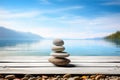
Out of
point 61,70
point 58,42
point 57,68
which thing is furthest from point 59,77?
point 58,42

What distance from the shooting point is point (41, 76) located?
6113mm

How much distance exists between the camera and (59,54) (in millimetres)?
6754

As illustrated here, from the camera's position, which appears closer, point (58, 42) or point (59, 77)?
point (59, 77)

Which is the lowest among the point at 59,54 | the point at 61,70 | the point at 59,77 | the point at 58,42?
the point at 59,77

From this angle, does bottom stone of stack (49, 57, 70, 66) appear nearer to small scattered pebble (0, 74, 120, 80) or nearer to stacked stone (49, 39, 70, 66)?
stacked stone (49, 39, 70, 66)

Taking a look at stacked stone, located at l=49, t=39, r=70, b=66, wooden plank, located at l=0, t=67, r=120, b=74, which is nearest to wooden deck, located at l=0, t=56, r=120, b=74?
wooden plank, located at l=0, t=67, r=120, b=74

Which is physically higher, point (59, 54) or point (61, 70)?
point (59, 54)

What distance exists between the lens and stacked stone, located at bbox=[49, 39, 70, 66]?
672cm

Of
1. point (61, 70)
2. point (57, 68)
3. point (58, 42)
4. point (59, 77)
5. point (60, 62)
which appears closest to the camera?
point (59, 77)

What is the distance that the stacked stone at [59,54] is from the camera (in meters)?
6.72

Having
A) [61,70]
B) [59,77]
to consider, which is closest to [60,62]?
[61,70]

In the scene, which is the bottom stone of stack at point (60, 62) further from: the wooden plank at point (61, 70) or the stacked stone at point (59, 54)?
the wooden plank at point (61, 70)

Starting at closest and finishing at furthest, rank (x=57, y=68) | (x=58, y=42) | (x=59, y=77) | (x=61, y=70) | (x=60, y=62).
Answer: (x=59, y=77)
(x=61, y=70)
(x=57, y=68)
(x=60, y=62)
(x=58, y=42)

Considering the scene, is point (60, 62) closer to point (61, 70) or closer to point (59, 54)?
point (59, 54)
